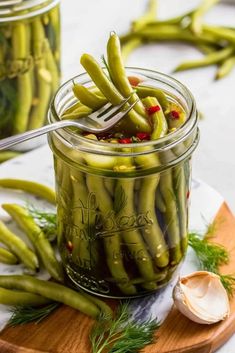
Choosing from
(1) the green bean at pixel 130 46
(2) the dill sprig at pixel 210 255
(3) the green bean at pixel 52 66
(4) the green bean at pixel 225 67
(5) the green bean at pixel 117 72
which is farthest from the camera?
(1) the green bean at pixel 130 46

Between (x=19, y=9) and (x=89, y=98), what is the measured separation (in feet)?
1.59

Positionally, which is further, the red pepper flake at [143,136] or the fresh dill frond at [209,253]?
the fresh dill frond at [209,253]

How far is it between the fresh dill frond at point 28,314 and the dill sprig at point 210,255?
308 millimetres

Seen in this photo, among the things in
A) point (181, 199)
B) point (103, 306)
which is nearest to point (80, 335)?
point (103, 306)

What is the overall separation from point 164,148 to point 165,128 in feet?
0.19

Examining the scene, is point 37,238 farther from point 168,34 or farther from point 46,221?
point 168,34

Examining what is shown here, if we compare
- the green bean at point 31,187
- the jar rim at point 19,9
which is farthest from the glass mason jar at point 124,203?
the jar rim at point 19,9

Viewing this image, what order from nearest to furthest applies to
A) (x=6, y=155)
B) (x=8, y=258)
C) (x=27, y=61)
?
(x=8, y=258) → (x=27, y=61) → (x=6, y=155)

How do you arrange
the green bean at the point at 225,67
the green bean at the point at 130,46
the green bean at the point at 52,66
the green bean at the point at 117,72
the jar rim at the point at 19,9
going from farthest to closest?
the green bean at the point at 130,46 < the green bean at the point at 225,67 < the green bean at the point at 52,66 < the jar rim at the point at 19,9 < the green bean at the point at 117,72

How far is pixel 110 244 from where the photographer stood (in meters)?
1.38

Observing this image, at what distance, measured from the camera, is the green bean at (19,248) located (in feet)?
4.98

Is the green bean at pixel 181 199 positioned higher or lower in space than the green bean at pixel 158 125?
lower

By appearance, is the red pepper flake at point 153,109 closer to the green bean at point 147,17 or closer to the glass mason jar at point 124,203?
the glass mason jar at point 124,203

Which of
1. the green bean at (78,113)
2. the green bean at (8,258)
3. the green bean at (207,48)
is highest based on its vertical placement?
Result: the green bean at (78,113)
